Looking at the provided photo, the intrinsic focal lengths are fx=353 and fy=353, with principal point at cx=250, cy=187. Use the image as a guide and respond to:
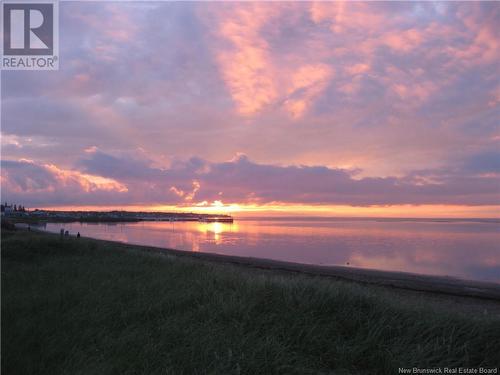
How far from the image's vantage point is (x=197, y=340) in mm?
5953

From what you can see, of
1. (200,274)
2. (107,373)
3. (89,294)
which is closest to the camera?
(107,373)

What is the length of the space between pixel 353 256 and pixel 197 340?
100ft

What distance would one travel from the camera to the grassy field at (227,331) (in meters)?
5.38

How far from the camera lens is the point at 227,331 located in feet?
20.7

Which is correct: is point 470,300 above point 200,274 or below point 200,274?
below

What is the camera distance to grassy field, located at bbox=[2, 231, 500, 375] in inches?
212

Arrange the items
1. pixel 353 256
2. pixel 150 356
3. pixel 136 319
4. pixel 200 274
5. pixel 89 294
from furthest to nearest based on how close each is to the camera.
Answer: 1. pixel 353 256
2. pixel 200 274
3. pixel 89 294
4. pixel 136 319
5. pixel 150 356

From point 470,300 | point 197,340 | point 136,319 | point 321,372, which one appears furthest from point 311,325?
point 470,300

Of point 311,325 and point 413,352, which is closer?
point 413,352

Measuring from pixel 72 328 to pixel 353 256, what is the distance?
30862 millimetres

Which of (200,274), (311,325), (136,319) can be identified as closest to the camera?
(311,325)

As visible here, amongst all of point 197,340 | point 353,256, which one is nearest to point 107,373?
point 197,340

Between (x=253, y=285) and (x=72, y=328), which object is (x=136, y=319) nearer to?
(x=72, y=328)

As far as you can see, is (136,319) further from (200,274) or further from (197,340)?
(200,274)
